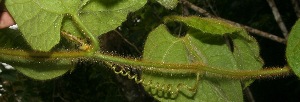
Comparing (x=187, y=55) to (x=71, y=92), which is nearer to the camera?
(x=187, y=55)

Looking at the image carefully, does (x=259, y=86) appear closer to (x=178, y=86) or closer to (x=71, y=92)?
(x=71, y=92)

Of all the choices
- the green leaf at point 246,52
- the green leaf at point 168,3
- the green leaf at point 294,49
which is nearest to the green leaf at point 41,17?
the green leaf at point 168,3

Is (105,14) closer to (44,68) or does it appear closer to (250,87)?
(44,68)

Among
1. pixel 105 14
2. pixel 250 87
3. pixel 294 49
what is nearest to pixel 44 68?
pixel 105 14

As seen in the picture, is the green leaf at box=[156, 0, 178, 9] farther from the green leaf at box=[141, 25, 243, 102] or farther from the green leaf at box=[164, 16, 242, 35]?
the green leaf at box=[141, 25, 243, 102]

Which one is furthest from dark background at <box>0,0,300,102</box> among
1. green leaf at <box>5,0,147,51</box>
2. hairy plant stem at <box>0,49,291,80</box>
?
green leaf at <box>5,0,147,51</box>

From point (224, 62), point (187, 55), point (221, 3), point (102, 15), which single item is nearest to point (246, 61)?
point (224, 62)
